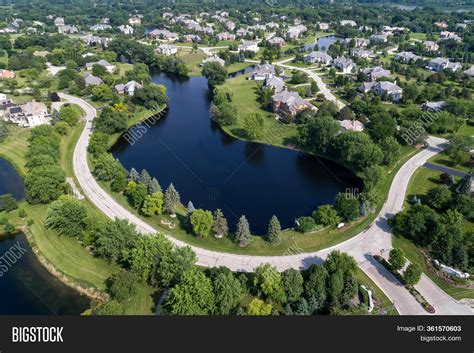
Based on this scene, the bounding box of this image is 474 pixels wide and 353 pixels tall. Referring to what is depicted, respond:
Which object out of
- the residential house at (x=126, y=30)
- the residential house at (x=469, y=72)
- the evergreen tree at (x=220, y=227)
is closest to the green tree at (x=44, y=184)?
the evergreen tree at (x=220, y=227)

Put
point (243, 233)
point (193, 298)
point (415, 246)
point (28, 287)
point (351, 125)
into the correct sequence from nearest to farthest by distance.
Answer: point (193, 298)
point (28, 287)
point (243, 233)
point (415, 246)
point (351, 125)

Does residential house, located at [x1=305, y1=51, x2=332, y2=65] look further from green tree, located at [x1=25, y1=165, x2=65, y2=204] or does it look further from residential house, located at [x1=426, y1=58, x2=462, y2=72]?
green tree, located at [x1=25, y1=165, x2=65, y2=204]

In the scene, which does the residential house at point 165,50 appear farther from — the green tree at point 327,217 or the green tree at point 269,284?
the green tree at point 269,284

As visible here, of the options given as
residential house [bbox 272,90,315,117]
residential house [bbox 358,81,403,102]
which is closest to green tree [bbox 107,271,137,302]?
residential house [bbox 272,90,315,117]

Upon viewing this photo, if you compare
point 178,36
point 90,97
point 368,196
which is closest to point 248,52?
point 178,36

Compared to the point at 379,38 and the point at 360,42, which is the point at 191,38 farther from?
the point at 379,38

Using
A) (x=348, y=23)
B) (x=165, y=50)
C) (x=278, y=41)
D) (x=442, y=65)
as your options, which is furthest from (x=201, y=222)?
(x=348, y=23)

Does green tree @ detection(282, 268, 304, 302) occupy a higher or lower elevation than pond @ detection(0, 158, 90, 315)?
higher
